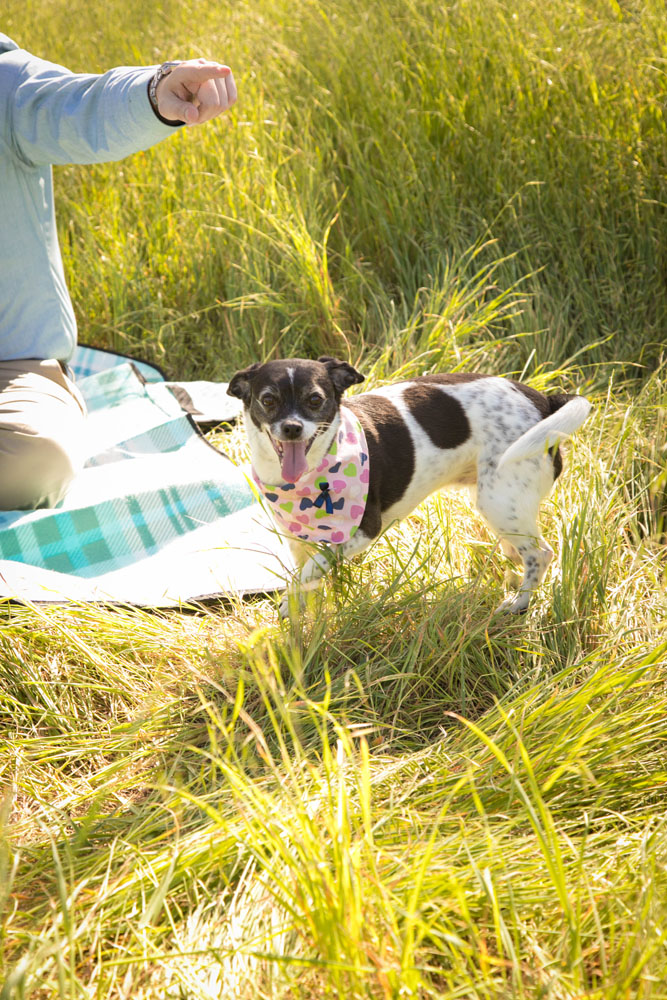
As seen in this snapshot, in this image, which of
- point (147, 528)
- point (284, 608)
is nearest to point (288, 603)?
point (284, 608)

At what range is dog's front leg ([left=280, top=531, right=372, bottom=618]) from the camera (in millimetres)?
2359

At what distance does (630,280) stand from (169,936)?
3777 mm

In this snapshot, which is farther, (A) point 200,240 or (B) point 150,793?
(A) point 200,240

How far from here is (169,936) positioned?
1453 millimetres

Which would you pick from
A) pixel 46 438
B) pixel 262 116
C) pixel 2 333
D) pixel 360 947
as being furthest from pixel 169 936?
pixel 262 116

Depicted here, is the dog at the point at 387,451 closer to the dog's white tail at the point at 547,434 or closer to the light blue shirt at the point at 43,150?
the dog's white tail at the point at 547,434

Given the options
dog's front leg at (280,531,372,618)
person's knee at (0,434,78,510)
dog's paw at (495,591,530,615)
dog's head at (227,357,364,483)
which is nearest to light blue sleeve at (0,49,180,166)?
dog's head at (227,357,364,483)

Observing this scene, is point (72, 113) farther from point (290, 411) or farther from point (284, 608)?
point (284, 608)

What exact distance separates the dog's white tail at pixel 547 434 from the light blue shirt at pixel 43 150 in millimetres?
1607

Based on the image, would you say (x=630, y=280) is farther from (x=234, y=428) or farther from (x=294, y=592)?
(x=294, y=592)

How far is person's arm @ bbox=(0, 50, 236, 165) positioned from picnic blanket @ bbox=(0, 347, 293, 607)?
1204 millimetres

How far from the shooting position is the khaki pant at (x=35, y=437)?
2854 millimetres

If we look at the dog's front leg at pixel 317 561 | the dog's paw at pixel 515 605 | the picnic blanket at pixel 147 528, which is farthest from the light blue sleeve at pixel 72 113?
the dog's paw at pixel 515 605

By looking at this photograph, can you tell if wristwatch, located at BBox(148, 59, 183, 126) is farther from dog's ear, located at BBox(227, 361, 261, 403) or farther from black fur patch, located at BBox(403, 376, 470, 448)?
black fur patch, located at BBox(403, 376, 470, 448)
